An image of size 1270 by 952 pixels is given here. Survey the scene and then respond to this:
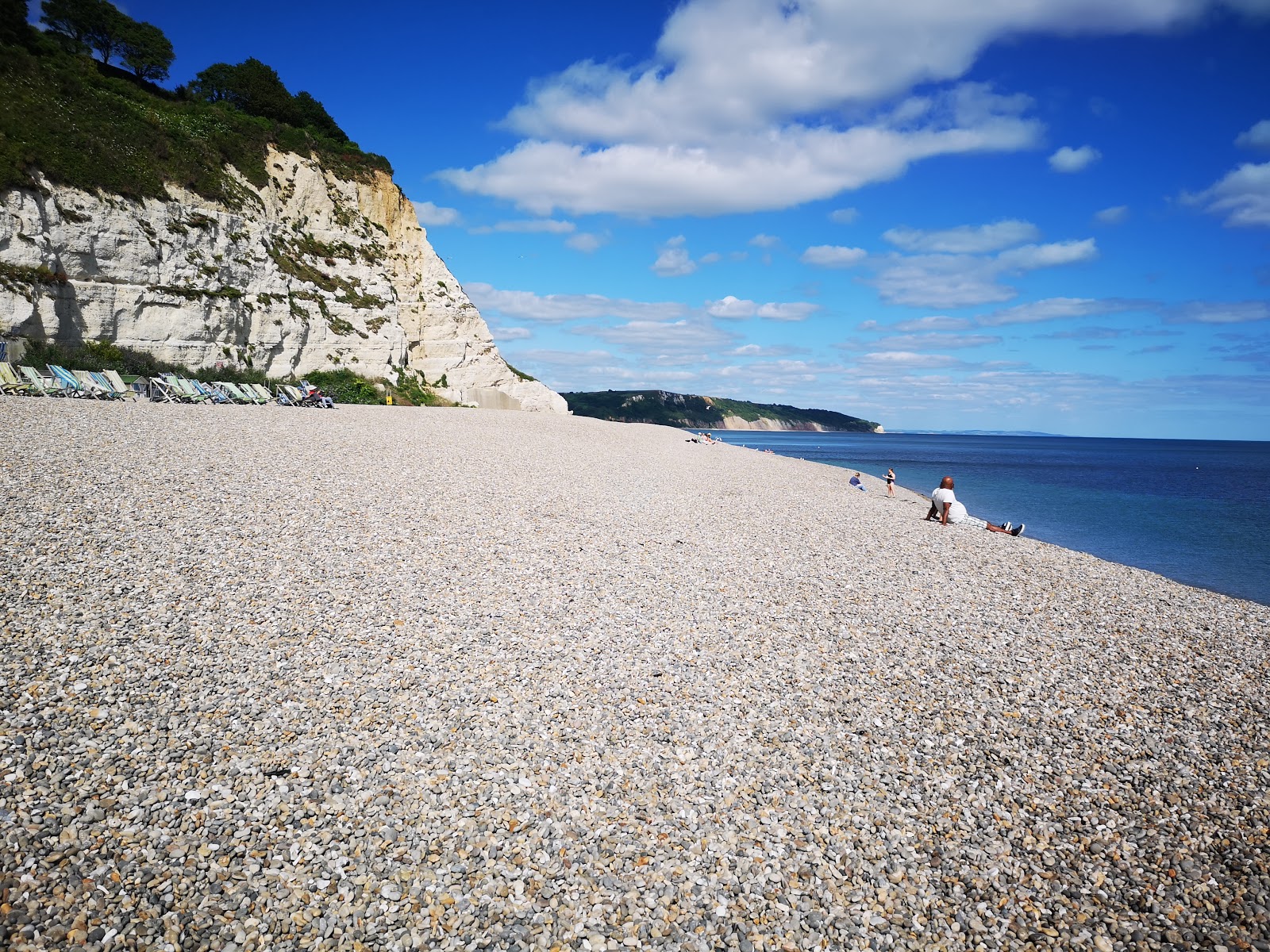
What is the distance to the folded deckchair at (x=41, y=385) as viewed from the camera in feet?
68.9

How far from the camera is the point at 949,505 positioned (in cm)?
1658

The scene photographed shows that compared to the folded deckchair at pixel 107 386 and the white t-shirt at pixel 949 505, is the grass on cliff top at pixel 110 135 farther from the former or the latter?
the white t-shirt at pixel 949 505

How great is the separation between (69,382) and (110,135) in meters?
15.2

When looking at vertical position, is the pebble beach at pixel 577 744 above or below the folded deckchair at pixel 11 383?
below

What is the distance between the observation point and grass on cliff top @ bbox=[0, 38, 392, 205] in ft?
86.1

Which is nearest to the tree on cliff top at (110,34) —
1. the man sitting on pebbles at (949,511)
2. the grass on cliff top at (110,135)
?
the grass on cliff top at (110,135)

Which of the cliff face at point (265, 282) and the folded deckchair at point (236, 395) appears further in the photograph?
the folded deckchair at point (236, 395)

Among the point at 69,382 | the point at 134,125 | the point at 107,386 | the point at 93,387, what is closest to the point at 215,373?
the point at 107,386

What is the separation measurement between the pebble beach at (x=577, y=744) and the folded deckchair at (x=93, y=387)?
14.1 m

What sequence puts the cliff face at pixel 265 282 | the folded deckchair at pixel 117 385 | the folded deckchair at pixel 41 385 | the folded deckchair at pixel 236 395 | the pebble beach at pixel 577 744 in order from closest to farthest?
1. the pebble beach at pixel 577 744
2. the folded deckchair at pixel 41 385
3. the folded deckchair at pixel 117 385
4. the cliff face at pixel 265 282
5. the folded deckchair at pixel 236 395

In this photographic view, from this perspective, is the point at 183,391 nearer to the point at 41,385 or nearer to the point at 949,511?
the point at 41,385

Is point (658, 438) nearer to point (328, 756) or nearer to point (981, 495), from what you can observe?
point (981, 495)

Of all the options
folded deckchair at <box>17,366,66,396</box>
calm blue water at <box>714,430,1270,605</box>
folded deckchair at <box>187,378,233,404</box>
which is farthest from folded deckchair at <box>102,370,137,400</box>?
calm blue water at <box>714,430,1270,605</box>

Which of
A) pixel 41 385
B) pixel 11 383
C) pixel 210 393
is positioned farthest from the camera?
pixel 210 393
